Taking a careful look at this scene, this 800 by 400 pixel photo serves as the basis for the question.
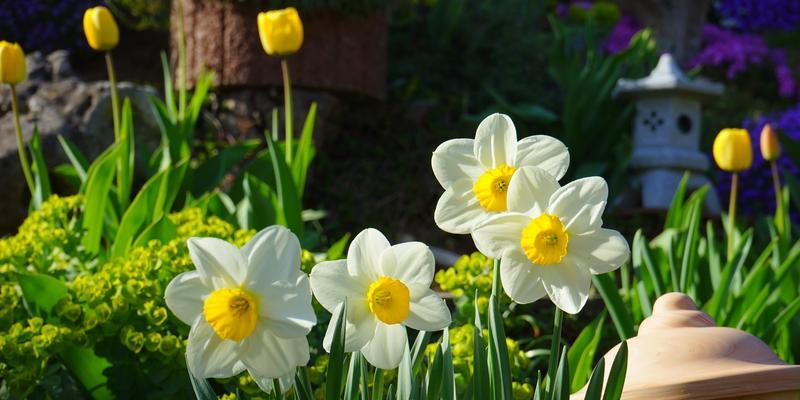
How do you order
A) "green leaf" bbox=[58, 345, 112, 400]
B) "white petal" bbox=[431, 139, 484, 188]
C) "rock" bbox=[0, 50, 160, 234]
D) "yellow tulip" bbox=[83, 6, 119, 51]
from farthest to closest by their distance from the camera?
"rock" bbox=[0, 50, 160, 234] → "yellow tulip" bbox=[83, 6, 119, 51] → "green leaf" bbox=[58, 345, 112, 400] → "white petal" bbox=[431, 139, 484, 188]

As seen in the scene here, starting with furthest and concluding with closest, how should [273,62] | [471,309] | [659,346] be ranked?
[273,62], [471,309], [659,346]

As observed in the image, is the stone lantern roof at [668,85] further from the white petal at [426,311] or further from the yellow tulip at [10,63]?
the white petal at [426,311]

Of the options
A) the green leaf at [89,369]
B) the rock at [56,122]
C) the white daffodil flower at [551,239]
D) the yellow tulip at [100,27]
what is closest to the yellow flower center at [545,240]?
the white daffodil flower at [551,239]

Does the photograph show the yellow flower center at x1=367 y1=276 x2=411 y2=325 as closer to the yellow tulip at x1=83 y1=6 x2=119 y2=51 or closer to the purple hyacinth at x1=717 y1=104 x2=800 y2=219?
the yellow tulip at x1=83 y1=6 x2=119 y2=51

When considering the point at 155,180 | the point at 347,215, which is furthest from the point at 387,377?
the point at 347,215

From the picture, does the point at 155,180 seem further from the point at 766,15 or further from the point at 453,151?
the point at 766,15

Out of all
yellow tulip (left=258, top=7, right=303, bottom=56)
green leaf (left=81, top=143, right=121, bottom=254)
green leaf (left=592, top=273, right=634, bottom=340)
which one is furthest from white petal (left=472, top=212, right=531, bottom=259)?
green leaf (left=81, top=143, right=121, bottom=254)

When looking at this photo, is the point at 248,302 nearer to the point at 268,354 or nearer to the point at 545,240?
the point at 268,354
